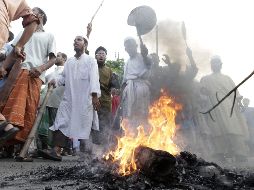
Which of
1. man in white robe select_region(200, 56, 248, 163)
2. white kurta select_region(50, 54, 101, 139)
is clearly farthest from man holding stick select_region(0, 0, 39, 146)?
man in white robe select_region(200, 56, 248, 163)

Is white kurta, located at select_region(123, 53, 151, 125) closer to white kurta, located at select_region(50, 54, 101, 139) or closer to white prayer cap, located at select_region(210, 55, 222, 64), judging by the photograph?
white kurta, located at select_region(50, 54, 101, 139)

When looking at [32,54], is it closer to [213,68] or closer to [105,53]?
[105,53]

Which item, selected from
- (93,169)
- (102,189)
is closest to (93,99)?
(93,169)

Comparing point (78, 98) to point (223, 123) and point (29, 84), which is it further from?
point (223, 123)

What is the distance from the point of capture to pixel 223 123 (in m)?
8.88

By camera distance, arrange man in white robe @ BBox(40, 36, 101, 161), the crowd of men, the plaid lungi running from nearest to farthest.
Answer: the plaid lungi → the crowd of men → man in white robe @ BBox(40, 36, 101, 161)

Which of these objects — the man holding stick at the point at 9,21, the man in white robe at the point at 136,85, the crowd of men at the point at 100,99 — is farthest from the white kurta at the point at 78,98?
the man holding stick at the point at 9,21

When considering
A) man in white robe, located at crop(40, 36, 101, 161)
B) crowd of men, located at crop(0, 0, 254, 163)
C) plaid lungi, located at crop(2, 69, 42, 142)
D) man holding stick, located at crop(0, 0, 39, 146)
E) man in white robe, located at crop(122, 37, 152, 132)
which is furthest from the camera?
man in white robe, located at crop(122, 37, 152, 132)

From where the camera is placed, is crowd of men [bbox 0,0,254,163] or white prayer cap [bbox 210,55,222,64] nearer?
A: crowd of men [bbox 0,0,254,163]

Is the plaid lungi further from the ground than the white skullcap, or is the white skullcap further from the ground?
the white skullcap

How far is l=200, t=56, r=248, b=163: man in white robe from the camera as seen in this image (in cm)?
866

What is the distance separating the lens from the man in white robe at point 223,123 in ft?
28.4

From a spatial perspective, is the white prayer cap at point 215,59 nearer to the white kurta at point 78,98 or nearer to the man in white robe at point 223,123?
the man in white robe at point 223,123

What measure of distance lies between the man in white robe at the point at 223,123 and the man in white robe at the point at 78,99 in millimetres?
2922
